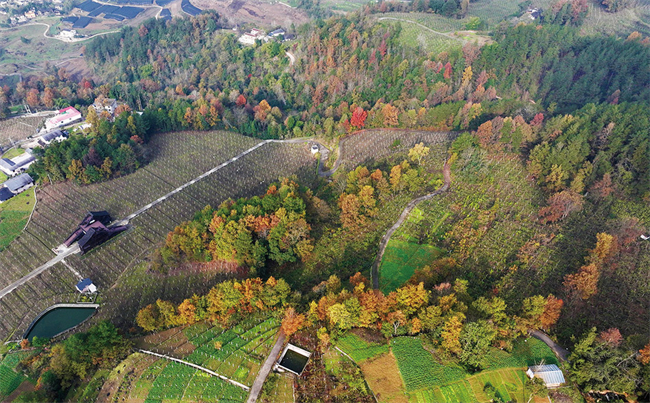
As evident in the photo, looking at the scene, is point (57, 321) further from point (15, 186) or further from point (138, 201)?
point (15, 186)

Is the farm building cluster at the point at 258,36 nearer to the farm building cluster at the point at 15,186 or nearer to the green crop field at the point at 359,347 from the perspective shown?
the farm building cluster at the point at 15,186

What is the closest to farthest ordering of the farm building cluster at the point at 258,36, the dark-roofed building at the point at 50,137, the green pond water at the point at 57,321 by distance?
the green pond water at the point at 57,321 < the dark-roofed building at the point at 50,137 < the farm building cluster at the point at 258,36

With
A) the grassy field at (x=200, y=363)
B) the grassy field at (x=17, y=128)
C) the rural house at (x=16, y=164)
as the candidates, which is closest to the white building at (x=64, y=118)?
the grassy field at (x=17, y=128)

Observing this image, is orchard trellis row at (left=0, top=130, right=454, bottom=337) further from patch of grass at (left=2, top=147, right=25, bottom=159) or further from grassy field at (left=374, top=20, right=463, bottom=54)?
grassy field at (left=374, top=20, right=463, bottom=54)

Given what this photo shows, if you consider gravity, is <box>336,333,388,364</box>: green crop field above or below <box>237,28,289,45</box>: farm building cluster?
below

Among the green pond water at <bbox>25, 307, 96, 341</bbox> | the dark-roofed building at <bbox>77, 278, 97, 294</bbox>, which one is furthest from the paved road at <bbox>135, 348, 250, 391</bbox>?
the dark-roofed building at <bbox>77, 278, 97, 294</bbox>

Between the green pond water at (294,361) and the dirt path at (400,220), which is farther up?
the dirt path at (400,220)

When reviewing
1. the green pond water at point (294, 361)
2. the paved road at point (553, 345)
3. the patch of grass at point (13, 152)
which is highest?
the paved road at point (553, 345)

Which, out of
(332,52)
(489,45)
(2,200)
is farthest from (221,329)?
(489,45)

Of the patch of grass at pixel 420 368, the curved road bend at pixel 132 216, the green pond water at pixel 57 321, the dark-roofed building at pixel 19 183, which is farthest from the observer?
the dark-roofed building at pixel 19 183
